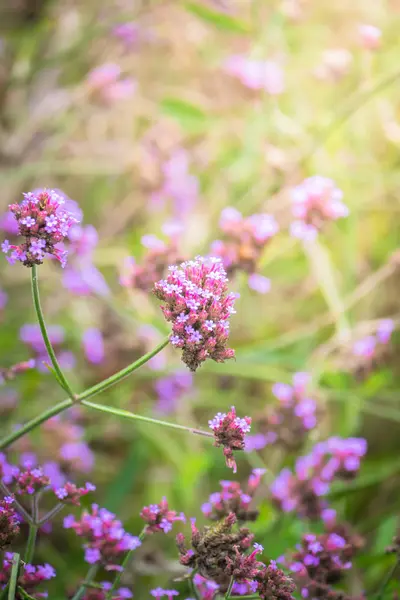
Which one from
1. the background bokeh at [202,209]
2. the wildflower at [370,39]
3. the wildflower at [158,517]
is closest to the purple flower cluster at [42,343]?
the background bokeh at [202,209]

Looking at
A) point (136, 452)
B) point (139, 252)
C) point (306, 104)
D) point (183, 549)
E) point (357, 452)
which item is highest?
point (306, 104)

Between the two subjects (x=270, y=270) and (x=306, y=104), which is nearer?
(x=270, y=270)

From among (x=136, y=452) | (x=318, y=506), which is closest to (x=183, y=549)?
(x=318, y=506)

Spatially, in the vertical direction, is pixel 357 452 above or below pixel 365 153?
below

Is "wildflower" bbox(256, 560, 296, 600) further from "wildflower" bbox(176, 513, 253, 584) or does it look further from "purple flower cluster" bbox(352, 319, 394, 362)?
"purple flower cluster" bbox(352, 319, 394, 362)

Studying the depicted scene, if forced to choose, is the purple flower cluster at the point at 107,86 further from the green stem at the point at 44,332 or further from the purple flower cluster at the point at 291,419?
the green stem at the point at 44,332

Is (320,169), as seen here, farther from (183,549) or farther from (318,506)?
(183,549)

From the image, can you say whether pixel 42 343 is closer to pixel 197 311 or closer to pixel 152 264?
pixel 152 264
